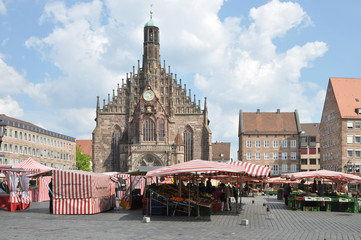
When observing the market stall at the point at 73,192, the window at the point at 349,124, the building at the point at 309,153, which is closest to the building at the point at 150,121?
the building at the point at 309,153

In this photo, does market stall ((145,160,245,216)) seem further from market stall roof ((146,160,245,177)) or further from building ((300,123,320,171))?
building ((300,123,320,171))

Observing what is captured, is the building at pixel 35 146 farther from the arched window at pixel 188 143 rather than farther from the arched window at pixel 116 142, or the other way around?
the arched window at pixel 188 143

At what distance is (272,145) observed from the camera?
7750 centimetres

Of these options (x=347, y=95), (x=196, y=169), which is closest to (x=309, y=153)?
(x=347, y=95)

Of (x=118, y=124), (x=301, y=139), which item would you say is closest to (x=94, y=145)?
(x=118, y=124)

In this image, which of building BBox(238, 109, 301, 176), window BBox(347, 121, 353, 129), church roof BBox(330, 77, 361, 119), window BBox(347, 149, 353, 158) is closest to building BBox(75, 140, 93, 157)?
building BBox(238, 109, 301, 176)

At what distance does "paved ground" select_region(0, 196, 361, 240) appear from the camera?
576 inches

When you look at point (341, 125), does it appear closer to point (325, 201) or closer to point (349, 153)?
point (349, 153)

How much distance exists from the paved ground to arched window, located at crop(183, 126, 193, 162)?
177ft

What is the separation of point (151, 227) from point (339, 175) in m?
13.6

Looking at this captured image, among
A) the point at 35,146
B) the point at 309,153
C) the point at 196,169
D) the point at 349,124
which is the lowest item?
the point at 196,169

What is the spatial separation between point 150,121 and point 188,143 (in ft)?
22.7

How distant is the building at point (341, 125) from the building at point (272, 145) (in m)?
5.49

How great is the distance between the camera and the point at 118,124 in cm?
7581
